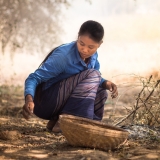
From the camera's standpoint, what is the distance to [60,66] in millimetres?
3572

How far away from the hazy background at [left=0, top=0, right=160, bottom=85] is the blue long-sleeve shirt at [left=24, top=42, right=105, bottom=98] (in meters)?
6.67

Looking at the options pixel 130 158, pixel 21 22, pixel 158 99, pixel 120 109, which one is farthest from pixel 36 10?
pixel 130 158

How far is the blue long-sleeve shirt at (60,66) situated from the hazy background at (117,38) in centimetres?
667

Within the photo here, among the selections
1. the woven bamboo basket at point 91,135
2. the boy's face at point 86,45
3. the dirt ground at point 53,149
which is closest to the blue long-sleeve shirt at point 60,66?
the boy's face at point 86,45

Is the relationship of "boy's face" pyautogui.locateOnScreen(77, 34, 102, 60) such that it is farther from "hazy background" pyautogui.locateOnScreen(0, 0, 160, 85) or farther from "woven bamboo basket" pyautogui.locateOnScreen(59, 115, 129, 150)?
"hazy background" pyautogui.locateOnScreen(0, 0, 160, 85)

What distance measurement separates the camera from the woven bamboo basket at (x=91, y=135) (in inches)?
111

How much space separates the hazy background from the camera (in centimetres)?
1162

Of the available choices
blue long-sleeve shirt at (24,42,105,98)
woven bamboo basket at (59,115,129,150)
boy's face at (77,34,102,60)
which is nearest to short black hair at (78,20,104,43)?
boy's face at (77,34,102,60)

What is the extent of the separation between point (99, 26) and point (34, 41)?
8.41 metres

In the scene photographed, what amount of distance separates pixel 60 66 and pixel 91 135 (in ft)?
3.13

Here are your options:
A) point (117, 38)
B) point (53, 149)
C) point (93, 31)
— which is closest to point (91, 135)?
point (53, 149)

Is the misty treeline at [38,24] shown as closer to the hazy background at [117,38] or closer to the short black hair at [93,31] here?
the hazy background at [117,38]

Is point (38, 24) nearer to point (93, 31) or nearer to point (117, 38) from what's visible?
point (117, 38)

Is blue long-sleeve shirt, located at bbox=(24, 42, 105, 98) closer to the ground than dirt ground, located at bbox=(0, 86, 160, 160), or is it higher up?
higher up
